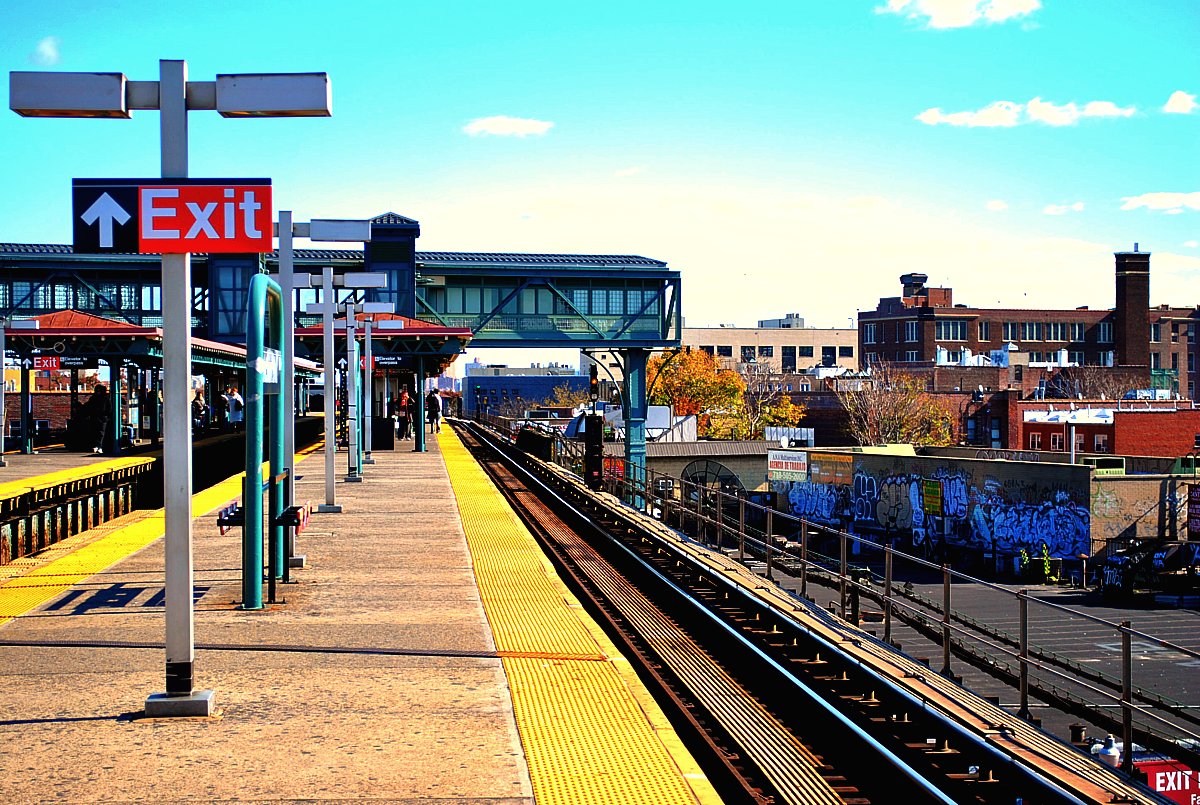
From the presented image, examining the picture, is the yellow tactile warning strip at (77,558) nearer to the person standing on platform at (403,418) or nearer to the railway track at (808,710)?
the railway track at (808,710)

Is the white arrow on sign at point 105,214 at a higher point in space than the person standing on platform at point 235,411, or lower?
higher

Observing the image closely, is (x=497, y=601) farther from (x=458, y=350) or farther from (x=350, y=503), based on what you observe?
(x=458, y=350)

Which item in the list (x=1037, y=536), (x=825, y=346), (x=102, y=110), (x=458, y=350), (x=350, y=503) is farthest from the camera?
(x=825, y=346)

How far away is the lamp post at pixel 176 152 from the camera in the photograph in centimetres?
754

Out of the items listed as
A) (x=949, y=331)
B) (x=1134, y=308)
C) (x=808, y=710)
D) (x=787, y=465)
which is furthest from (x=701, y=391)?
(x=808, y=710)

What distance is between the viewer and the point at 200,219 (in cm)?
775

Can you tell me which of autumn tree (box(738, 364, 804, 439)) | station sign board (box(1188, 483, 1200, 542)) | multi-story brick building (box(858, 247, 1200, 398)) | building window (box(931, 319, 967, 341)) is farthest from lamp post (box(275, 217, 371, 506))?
building window (box(931, 319, 967, 341))

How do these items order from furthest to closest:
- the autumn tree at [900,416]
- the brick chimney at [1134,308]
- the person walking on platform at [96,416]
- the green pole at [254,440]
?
the brick chimney at [1134,308] < the autumn tree at [900,416] < the person walking on platform at [96,416] < the green pole at [254,440]

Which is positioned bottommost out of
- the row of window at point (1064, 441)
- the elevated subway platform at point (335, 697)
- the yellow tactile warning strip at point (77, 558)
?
the row of window at point (1064, 441)

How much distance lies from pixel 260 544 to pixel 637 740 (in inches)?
198

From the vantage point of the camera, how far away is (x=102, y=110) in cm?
786

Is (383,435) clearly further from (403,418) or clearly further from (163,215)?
(163,215)

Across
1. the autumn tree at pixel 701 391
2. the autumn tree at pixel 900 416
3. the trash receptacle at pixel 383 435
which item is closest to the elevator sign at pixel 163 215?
the trash receptacle at pixel 383 435

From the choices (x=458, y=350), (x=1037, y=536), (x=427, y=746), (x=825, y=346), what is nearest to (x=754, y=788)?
(x=427, y=746)
